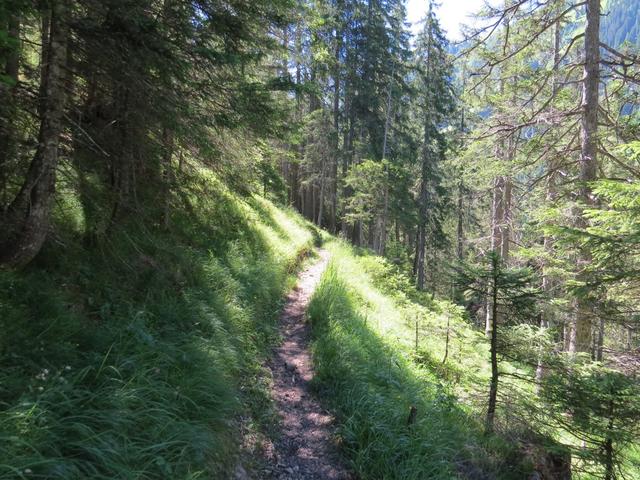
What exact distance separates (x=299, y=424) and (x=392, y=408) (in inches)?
48.3

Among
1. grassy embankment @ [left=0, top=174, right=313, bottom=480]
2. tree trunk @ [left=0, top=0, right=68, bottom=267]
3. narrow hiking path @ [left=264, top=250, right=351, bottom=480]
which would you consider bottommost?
narrow hiking path @ [left=264, top=250, right=351, bottom=480]

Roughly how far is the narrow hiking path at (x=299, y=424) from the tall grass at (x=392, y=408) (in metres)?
0.21

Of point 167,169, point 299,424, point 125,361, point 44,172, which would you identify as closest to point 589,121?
point 299,424

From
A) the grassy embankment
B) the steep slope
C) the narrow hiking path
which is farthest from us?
the steep slope

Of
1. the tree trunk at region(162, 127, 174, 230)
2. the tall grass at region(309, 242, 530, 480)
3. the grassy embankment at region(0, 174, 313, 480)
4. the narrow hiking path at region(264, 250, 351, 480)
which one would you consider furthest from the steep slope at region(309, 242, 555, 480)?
the tree trunk at region(162, 127, 174, 230)

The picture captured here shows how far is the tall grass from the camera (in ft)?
13.0

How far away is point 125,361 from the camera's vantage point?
332cm

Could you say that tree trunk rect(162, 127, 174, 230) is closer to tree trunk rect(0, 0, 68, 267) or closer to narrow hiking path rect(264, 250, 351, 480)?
tree trunk rect(0, 0, 68, 267)

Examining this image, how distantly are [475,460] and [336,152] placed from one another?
19936 millimetres

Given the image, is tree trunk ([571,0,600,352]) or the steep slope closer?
the steep slope

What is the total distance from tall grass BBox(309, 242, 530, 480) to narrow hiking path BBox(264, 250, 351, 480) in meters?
0.21

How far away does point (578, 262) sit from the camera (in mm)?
6789

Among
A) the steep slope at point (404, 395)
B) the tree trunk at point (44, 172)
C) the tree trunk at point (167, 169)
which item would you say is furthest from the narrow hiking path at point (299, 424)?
the tree trunk at point (44, 172)

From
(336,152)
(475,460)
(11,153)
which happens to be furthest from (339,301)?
(336,152)
